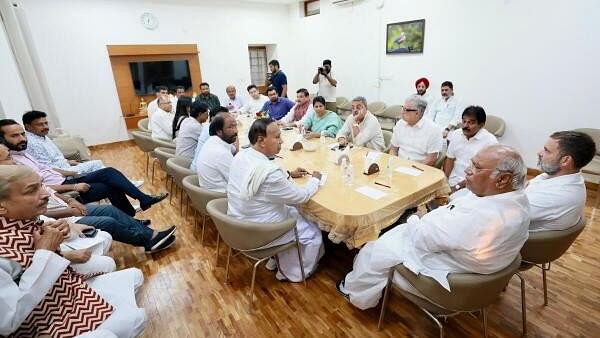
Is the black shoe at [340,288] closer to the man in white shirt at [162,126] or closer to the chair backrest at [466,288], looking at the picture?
the chair backrest at [466,288]

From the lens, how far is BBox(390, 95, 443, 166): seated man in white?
282cm

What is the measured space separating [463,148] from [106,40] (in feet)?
23.5

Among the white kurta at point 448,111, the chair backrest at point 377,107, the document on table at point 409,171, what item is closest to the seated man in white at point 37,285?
the document on table at point 409,171

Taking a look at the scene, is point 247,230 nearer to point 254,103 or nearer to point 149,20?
point 254,103

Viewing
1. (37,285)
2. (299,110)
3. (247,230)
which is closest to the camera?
(37,285)

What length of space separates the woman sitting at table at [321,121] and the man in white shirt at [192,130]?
1.29m

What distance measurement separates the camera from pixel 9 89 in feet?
12.7

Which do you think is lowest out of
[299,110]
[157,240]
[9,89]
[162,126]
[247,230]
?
[157,240]

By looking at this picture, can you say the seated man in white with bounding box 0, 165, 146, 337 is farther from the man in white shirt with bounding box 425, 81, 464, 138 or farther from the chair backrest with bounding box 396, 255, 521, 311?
the man in white shirt with bounding box 425, 81, 464, 138

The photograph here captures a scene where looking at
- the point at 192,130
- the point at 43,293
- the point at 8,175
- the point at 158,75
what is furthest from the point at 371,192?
the point at 158,75

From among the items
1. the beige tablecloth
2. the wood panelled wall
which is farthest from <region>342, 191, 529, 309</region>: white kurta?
the wood panelled wall

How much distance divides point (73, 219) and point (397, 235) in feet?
7.49

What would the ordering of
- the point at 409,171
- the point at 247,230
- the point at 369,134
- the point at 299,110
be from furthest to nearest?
the point at 299,110, the point at 369,134, the point at 409,171, the point at 247,230

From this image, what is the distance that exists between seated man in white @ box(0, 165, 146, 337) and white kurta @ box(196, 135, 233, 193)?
118cm
